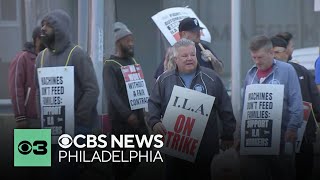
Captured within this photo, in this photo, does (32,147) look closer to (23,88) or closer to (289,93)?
(23,88)

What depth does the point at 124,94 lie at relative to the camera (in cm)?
859

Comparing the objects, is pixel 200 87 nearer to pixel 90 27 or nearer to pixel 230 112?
pixel 230 112

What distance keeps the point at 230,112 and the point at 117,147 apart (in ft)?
5.97

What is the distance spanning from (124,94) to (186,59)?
1604mm

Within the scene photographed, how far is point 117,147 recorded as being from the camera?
857 centimetres

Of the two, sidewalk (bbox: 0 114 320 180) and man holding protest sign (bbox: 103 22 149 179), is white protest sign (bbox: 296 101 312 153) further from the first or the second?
man holding protest sign (bbox: 103 22 149 179)

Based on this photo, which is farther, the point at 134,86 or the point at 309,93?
the point at 134,86

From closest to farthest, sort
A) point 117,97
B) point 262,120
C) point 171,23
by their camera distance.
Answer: point 262,120 → point 117,97 → point 171,23

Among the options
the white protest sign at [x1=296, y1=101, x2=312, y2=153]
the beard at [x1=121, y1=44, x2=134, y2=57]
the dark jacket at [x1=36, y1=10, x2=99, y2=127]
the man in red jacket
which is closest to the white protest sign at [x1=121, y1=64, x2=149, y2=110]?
the beard at [x1=121, y1=44, x2=134, y2=57]

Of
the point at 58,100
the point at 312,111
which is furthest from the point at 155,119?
the point at 312,111

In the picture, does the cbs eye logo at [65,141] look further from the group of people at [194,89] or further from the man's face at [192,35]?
the man's face at [192,35]

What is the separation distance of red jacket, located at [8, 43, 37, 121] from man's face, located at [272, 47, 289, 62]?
98.1 inches

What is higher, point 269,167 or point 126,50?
point 126,50

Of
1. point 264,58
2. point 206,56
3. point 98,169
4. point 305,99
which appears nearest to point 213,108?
point 264,58
